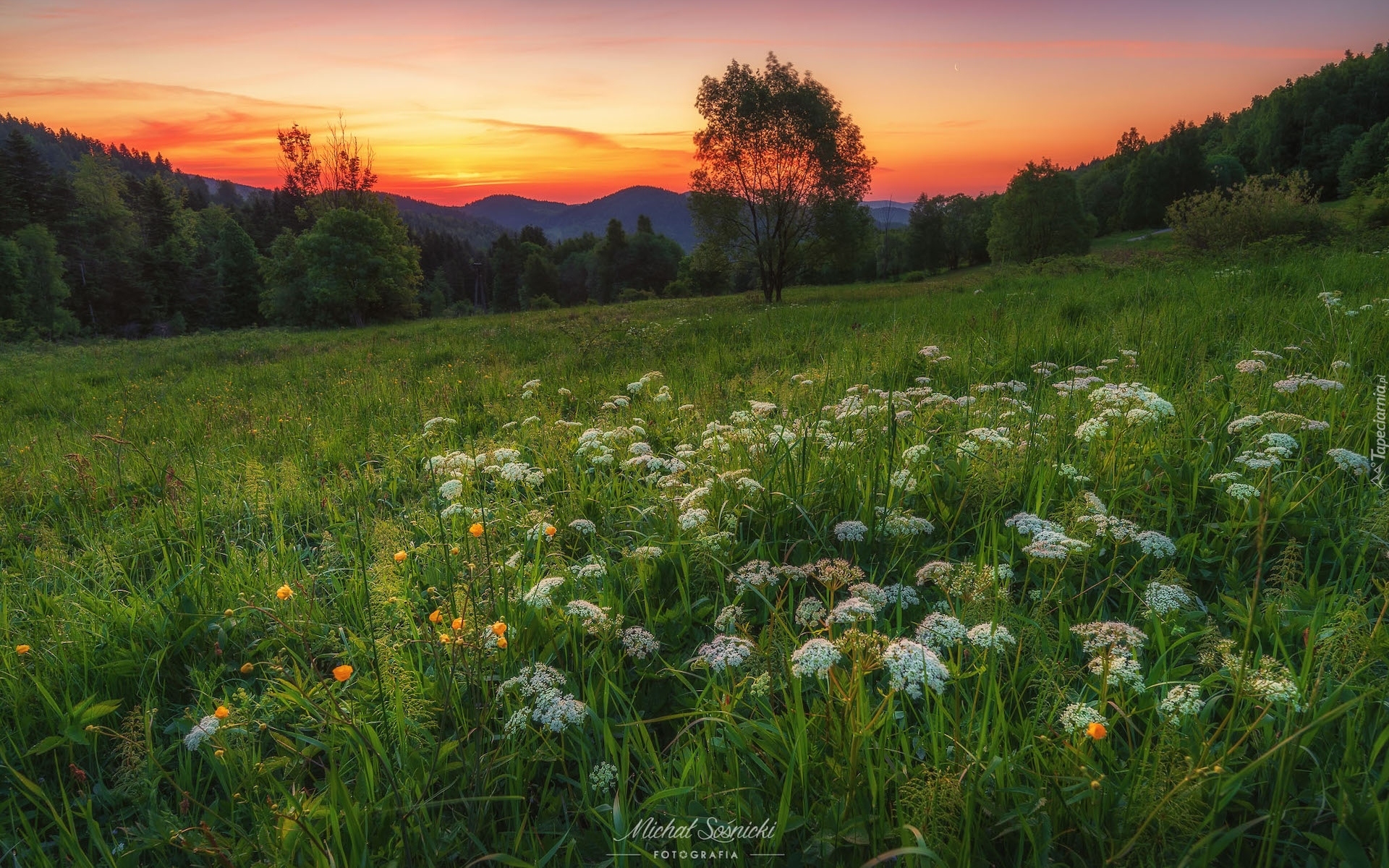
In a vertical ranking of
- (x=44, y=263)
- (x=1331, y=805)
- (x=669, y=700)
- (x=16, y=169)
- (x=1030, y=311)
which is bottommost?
(x=669, y=700)

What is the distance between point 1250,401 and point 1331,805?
132 inches

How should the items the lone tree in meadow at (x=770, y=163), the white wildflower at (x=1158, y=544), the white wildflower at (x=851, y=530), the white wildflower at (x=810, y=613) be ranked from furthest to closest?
the lone tree in meadow at (x=770, y=163)
the white wildflower at (x=851, y=530)
the white wildflower at (x=1158, y=544)
the white wildflower at (x=810, y=613)

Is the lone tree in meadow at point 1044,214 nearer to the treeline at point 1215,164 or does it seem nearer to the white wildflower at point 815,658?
the treeline at point 1215,164

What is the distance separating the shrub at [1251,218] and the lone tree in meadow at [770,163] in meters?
14.6

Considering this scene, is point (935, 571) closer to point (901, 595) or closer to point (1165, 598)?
point (901, 595)

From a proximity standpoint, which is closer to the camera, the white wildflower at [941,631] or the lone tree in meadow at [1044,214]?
the white wildflower at [941,631]

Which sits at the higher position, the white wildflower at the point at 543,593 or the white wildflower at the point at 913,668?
the white wildflower at the point at 913,668

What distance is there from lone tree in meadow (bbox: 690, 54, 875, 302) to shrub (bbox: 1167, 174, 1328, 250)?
14619 millimetres

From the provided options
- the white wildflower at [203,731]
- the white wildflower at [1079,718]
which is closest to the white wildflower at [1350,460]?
the white wildflower at [1079,718]

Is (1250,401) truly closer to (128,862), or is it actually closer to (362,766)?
(362,766)

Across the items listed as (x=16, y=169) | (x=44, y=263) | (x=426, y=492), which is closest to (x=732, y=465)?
(x=426, y=492)

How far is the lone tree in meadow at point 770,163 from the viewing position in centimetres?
3009

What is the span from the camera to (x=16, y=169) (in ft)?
209

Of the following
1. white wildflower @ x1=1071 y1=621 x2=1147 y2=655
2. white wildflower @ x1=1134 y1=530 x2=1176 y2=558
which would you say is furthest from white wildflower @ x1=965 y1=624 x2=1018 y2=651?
white wildflower @ x1=1134 y1=530 x2=1176 y2=558
